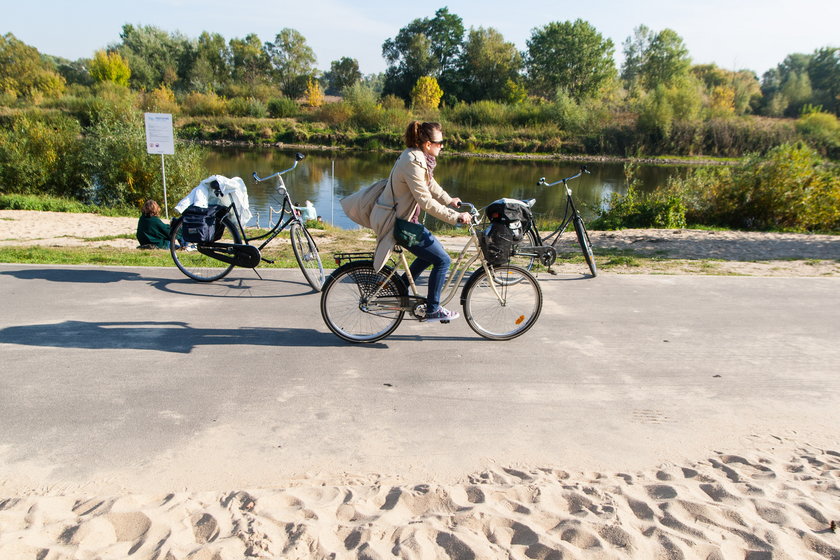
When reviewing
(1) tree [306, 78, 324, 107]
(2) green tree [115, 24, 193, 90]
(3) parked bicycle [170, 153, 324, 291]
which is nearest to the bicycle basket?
(3) parked bicycle [170, 153, 324, 291]

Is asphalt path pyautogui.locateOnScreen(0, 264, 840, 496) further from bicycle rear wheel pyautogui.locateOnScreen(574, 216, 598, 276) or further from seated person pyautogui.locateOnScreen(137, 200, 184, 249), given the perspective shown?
seated person pyautogui.locateOnScreen(137, 200, 184, 249)

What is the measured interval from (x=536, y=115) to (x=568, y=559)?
6235 cm

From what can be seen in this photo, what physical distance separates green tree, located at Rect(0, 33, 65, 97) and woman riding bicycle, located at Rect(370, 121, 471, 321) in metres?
61.7

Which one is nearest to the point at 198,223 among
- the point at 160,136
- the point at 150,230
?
the point at 150,230

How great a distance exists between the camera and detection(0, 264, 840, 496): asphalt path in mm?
3307

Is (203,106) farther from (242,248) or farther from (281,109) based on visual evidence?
(242,248)

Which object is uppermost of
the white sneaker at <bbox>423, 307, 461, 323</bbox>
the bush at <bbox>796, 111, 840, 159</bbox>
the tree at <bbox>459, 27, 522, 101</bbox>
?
the tree at <bbox>459, 27, 522, 101</bbox>

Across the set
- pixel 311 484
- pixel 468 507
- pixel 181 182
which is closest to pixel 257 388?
pixel 311 484

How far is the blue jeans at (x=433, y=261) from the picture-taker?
4820mm

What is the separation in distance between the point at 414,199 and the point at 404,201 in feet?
0.28

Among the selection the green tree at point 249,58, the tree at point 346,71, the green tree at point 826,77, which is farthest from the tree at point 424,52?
the green tree at point 826,77

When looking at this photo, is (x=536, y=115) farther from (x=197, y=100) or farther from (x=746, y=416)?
(x=746, y=416)

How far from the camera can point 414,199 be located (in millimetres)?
4688

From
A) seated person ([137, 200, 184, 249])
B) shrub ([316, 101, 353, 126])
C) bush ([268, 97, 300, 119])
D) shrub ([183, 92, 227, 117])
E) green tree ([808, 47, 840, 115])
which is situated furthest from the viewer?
green tree ([808, 47, 840, 115])
